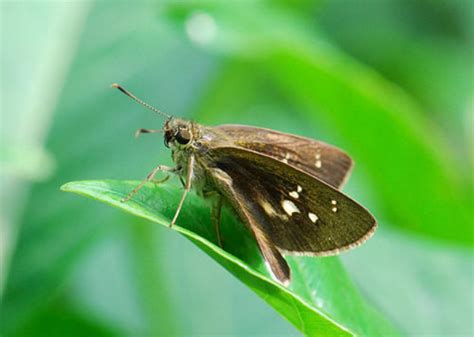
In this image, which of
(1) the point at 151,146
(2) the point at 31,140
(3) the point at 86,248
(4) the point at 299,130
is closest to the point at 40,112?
(2) the point at 31,140

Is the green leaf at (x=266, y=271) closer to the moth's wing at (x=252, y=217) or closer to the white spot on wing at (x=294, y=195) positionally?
the moth's wing at (x=252, y=217)

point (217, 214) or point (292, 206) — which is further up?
point (292, 206)

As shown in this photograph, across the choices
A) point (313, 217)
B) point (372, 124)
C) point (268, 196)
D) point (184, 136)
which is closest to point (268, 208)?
point (268, 196)

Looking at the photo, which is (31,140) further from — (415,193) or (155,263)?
(415,193)

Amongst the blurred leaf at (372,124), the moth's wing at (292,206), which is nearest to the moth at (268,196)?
the moth's wing at (292,206)

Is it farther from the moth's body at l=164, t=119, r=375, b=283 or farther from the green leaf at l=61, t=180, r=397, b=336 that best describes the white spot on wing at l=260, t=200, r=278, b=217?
the green leaf at l=61, t=180, r=397, b=336

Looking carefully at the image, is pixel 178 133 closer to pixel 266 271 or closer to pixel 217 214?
pixel 217 214

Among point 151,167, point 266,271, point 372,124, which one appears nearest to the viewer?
point 266,271
